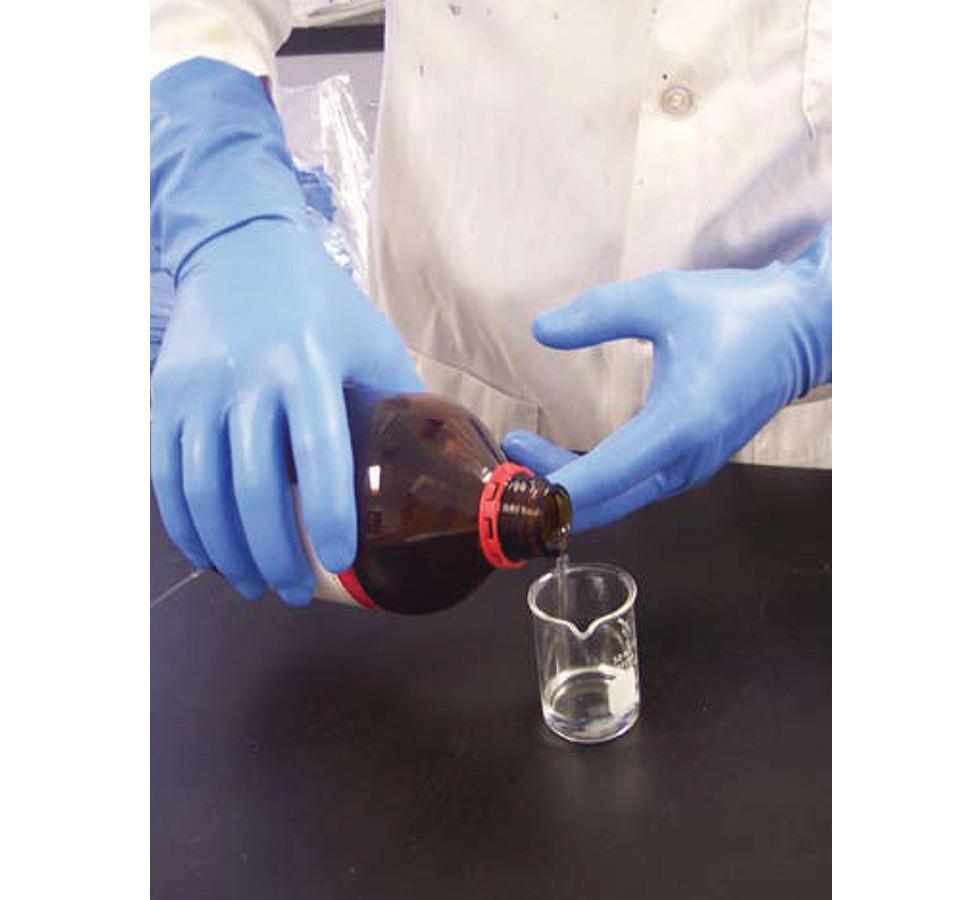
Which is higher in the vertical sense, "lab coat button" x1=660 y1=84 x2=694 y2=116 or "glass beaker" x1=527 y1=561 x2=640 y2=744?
"lab coat button" x1=660 y1=84 x2=694 y2=116

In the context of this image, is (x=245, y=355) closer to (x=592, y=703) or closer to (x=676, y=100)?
(x=592, y=703)

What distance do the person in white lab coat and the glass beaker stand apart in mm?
83

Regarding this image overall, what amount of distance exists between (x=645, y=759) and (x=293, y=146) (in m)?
1.48

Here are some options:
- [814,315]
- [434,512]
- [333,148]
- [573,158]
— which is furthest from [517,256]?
[333,148]

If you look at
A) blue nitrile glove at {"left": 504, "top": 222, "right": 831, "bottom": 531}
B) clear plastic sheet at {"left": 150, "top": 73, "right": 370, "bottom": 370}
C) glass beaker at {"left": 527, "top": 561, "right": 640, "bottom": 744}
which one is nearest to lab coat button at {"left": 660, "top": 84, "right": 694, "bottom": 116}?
blue nitrile glove at {"left": 504, "top": 222, "right": 831, "bottom": 531}

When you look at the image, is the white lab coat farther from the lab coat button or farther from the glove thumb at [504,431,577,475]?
the glove thumb at [504,431,577,475]

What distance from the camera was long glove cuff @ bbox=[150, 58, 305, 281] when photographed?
918 millimetres

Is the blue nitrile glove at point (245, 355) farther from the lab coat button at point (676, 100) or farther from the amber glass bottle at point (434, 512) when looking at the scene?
the lab coat button at point (676, 100)

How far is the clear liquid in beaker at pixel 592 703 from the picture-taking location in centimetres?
73

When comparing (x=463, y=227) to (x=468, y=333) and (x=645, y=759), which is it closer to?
(x=468, y=333)

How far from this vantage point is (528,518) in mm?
638
